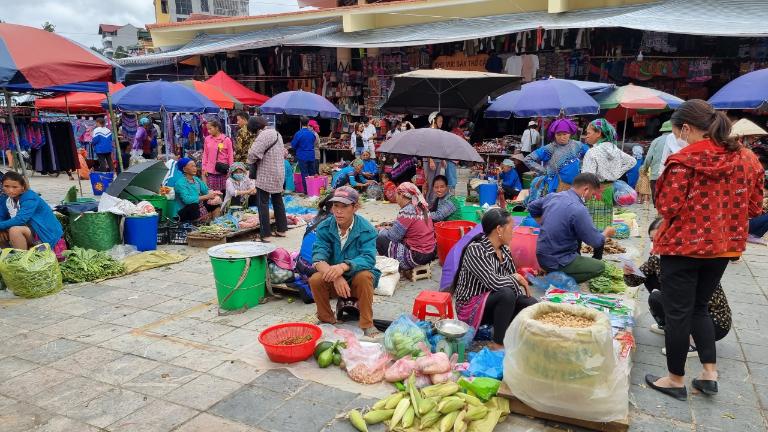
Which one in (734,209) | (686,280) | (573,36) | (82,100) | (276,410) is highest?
(573,36)

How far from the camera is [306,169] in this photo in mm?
12469

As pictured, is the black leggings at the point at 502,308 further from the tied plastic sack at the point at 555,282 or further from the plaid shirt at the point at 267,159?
the plaid shirt at the point at 267,159

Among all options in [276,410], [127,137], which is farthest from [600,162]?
[127,137]

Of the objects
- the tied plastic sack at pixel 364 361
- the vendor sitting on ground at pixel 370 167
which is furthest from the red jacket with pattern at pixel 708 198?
the vendor sitting on ground at pixel 370 167

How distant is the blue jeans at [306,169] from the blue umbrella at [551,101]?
4.95 meters

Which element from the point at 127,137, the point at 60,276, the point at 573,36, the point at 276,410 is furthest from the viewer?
the point at 127,137

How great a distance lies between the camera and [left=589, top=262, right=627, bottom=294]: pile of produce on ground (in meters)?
5.14

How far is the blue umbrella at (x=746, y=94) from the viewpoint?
28.6 ft

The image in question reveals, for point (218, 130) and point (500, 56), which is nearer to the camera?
point (218, 130)

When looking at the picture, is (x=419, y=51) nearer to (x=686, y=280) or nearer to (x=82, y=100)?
(x=82, y=100)

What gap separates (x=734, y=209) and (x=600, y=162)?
14.6 ft

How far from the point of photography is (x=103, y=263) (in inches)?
249

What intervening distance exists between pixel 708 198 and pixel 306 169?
33.4 ft

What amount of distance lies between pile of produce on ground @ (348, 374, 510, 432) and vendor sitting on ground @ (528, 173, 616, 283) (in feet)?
7.35
